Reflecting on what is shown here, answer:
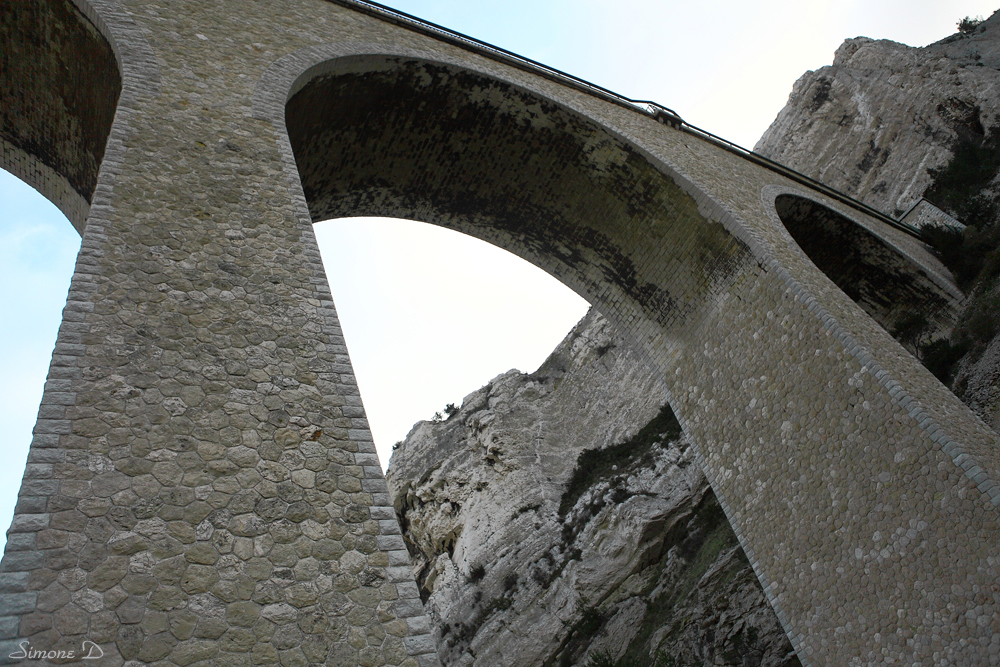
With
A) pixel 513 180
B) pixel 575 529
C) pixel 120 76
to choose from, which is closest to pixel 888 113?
pixel 575 529

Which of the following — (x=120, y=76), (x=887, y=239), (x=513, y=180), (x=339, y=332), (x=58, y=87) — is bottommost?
(x=339, y=332)

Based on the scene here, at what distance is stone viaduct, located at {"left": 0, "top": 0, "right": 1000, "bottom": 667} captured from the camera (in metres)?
3.38

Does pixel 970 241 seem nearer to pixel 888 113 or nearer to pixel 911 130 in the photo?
pixel 911 130

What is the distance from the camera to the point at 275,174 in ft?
18.7

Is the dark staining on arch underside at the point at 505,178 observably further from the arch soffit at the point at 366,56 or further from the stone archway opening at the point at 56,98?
the stone archway opening at the point at 56,98

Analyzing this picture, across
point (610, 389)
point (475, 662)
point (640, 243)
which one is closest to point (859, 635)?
point (640, 243)

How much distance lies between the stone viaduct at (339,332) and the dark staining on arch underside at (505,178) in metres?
0.04

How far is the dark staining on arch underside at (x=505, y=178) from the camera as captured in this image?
8.67 meters

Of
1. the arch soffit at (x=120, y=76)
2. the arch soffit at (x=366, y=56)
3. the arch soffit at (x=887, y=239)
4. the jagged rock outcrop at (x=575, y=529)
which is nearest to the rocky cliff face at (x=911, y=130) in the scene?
the arch soffit at (x=887, y=239)

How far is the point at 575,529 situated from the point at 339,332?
46.8ft

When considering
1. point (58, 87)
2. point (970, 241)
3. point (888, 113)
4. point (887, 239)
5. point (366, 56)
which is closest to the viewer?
point (58, 87)

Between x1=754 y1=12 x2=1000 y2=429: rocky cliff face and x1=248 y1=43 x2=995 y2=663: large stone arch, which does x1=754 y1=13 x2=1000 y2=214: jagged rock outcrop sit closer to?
x1=754 y1=12 x2=1000 y2=429: rocky cliff face

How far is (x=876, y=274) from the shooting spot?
12.5m

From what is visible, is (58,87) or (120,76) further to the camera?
(58,87)
